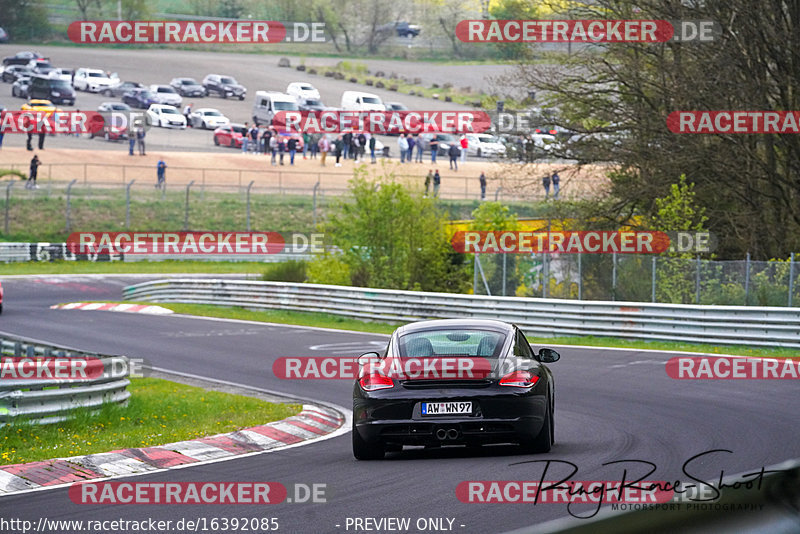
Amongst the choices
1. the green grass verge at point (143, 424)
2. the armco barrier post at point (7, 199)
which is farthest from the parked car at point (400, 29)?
the green grass verge at point (143, 424)

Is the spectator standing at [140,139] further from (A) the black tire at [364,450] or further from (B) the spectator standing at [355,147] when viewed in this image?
(A) the black tire at [364,450]

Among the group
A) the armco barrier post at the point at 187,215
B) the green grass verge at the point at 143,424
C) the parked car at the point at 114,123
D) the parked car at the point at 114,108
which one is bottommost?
the green grass verge at the point at 143,424

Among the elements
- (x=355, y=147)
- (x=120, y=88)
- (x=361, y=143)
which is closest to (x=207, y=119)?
(x=120, y=88)

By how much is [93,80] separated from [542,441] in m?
71.0

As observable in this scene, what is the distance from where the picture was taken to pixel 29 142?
193 feet

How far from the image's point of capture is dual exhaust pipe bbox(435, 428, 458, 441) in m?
9.44

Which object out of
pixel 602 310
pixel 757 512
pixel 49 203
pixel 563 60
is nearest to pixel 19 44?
pixel 49 203

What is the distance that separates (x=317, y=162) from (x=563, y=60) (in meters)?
34.8

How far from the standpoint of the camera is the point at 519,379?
973cm

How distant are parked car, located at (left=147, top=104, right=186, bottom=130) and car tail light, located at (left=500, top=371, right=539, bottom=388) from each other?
63.2 metres

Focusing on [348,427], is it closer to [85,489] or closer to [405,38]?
[85,489]

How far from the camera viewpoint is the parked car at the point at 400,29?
11225cm

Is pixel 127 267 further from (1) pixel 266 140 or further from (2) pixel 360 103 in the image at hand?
(2) pixel 360 103

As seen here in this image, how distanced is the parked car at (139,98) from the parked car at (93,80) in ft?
13.7
